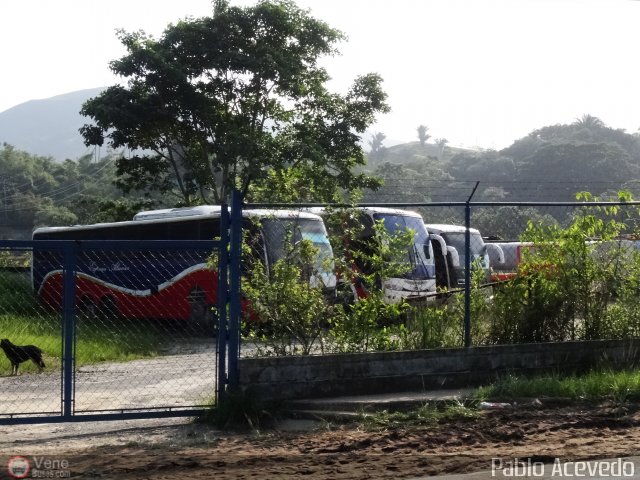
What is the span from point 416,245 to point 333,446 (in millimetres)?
7844

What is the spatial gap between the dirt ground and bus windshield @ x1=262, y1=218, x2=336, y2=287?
6.15 feet

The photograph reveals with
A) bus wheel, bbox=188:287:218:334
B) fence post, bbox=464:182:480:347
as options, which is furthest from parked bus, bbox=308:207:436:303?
bus wheel, bbox=188:287:218:334

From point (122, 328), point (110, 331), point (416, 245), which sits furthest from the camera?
point (122, 328)

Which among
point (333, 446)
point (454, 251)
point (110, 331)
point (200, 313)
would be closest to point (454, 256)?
point (454, 251)

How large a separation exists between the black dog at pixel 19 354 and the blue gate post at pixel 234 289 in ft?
13.7

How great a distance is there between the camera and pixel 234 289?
887 centimetres

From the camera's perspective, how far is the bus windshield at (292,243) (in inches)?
380

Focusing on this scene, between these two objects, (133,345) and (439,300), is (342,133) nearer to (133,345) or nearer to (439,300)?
(133,345)

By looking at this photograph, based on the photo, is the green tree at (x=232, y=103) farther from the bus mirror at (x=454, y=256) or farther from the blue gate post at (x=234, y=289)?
the blue gate post at (x=234, y=289)

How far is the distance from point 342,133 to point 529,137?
94.1 m

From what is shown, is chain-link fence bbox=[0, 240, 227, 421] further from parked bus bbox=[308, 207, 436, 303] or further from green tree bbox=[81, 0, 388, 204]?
green tree bbox=[81, 0, 388, 204]

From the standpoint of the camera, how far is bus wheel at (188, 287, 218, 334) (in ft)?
44.9

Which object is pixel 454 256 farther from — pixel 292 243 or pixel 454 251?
pixel 292 243

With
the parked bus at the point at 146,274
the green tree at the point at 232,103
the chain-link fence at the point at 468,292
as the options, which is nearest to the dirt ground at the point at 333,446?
the chain-link fence at the point at 468,292
